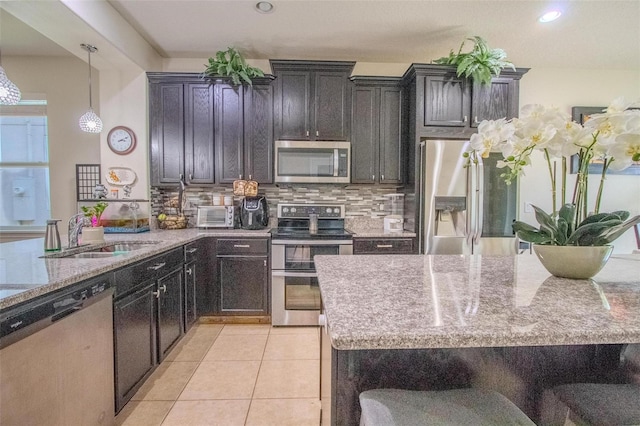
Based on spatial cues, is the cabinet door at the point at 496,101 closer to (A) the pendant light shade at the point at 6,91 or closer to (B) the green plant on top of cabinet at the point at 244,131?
(B) the green plant on top of cabinet at the point at 244,131

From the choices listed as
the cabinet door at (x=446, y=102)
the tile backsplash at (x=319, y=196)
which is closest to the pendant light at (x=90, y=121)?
the tile backsplash at (x=319, y=196)

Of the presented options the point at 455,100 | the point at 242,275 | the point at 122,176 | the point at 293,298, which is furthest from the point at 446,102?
the point at 122,176

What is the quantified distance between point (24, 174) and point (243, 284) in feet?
10.0

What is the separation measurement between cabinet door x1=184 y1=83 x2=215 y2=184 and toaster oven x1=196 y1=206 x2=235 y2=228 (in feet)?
0.96

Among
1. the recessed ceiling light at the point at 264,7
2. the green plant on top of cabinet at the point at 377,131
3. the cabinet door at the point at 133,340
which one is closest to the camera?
the cabinet door at the point at 133,340

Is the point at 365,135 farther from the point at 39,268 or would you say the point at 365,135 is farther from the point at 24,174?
the point at 24,174

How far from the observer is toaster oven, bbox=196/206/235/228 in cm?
325

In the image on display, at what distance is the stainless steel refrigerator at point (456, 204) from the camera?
113 inches

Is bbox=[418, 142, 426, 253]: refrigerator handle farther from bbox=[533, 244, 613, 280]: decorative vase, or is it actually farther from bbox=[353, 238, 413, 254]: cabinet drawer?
bbox=[533, 244, 613, 280]: decorative vase

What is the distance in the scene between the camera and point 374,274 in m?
1.19

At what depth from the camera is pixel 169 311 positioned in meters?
2.30

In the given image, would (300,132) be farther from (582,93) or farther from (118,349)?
(582,93)

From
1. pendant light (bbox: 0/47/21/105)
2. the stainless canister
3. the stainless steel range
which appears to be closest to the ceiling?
pendant light (bbox: 0/47/21/105)

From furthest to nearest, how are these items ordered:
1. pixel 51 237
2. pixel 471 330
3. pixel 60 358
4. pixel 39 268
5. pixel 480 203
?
pixel 480 203 → pixel 51 237 → pixel 39 268 → pixel 60 358 → pixel 471 330
